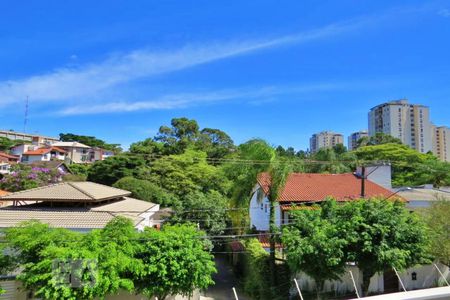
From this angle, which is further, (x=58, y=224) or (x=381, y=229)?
(x=58, y=224)

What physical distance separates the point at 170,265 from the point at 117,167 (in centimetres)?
3416

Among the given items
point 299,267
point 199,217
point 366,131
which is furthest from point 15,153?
point 366,131

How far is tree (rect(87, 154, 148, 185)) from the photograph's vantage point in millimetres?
47031

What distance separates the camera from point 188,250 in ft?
52.2

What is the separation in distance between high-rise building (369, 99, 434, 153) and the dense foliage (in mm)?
111268

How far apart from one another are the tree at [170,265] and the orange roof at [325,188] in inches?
436

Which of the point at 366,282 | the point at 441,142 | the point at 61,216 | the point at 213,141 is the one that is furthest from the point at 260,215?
the point at 441,142

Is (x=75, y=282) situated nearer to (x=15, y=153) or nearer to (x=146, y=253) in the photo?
(x=146, y=253)

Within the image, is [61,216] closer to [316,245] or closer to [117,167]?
[316,245]

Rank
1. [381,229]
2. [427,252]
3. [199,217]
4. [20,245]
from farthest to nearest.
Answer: [199,217] → [427,252] → [381,229] → [20,245]

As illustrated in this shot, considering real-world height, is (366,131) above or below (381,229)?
above

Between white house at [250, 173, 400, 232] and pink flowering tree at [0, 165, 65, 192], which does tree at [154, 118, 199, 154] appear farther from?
white house at [250, 173, 400, 232]

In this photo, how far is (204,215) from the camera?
27.8 m

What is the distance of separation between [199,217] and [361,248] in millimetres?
13303
